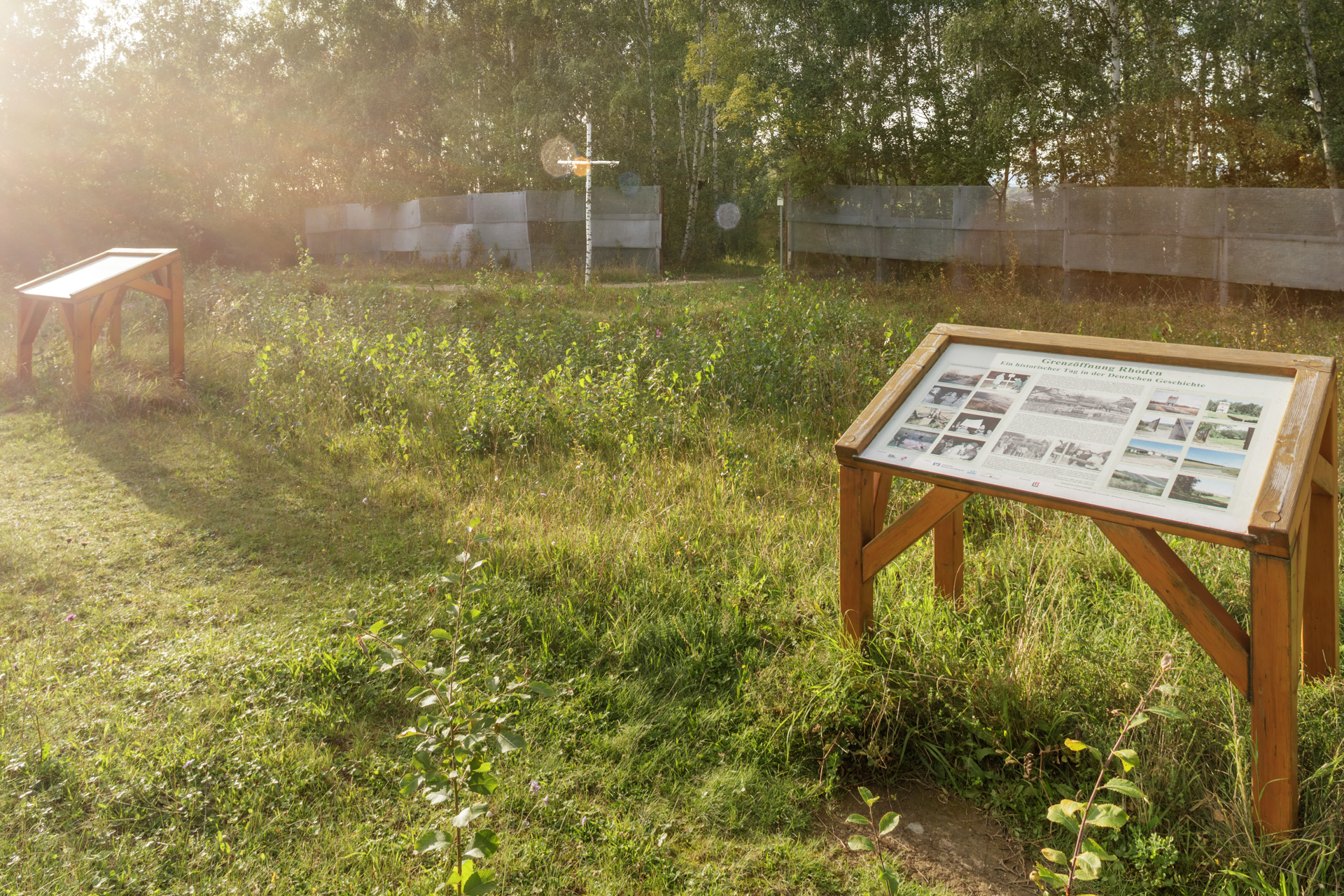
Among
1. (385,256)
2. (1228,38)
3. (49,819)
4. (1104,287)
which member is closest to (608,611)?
(49,819)

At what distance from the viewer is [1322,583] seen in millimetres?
2646

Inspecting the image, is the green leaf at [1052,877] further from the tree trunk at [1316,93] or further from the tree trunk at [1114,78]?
the tree trunk at [1114,78]

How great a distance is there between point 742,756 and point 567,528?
5.71 feet

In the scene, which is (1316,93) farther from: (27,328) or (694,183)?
(27,328)

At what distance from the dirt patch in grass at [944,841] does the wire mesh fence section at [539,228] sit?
17035mm

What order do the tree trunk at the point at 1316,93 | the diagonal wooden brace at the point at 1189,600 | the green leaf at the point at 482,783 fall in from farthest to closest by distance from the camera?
the tree trunk at the point at 1316,93 < the diagonal wooden brace at the point at 1189,600 < the green leaf at the point at 482,783

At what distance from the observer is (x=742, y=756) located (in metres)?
2.77

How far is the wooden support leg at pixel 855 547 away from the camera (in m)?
2.81

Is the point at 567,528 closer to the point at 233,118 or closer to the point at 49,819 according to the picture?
the point at 49,819

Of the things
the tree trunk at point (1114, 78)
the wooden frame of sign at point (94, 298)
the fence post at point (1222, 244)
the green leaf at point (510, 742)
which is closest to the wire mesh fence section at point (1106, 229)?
the fence post at point (1222, 244)

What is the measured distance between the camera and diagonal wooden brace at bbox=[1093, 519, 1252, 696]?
2.12m

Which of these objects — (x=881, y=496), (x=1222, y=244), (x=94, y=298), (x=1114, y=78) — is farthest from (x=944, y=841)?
(x=1114, y=78)

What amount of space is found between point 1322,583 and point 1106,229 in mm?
12545

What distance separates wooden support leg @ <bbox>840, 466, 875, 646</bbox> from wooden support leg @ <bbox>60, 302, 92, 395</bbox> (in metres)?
6.91
